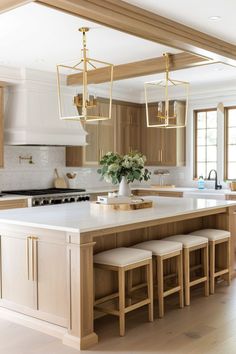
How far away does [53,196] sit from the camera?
259 inches

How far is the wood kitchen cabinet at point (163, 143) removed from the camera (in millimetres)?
8148

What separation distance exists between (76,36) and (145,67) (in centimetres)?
127

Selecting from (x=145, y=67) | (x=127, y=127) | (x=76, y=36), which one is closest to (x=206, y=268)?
(x=145, y=67)

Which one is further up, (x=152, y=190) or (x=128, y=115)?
(x=128, y=115)

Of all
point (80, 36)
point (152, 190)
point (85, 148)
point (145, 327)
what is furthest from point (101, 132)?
point (145, 327)

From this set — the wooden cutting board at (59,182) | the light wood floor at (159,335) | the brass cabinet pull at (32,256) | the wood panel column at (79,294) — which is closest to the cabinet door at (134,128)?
the wooden cutting board at (59,182)

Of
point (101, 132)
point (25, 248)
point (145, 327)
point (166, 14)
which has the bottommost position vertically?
point (145, 327)

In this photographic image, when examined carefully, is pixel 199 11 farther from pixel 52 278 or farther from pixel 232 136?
pixel 232 136

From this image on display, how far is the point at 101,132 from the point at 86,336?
4.73m

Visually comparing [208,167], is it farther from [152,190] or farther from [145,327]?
[145,327]

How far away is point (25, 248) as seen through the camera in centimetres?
388

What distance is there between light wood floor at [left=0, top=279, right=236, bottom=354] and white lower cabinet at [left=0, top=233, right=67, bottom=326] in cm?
18

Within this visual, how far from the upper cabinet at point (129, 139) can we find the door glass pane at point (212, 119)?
1.49ft

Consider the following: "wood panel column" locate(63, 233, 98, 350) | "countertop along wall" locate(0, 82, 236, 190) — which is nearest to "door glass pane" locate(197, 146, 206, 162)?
"countertop along wall" locate(0, 82, 236, 190)
